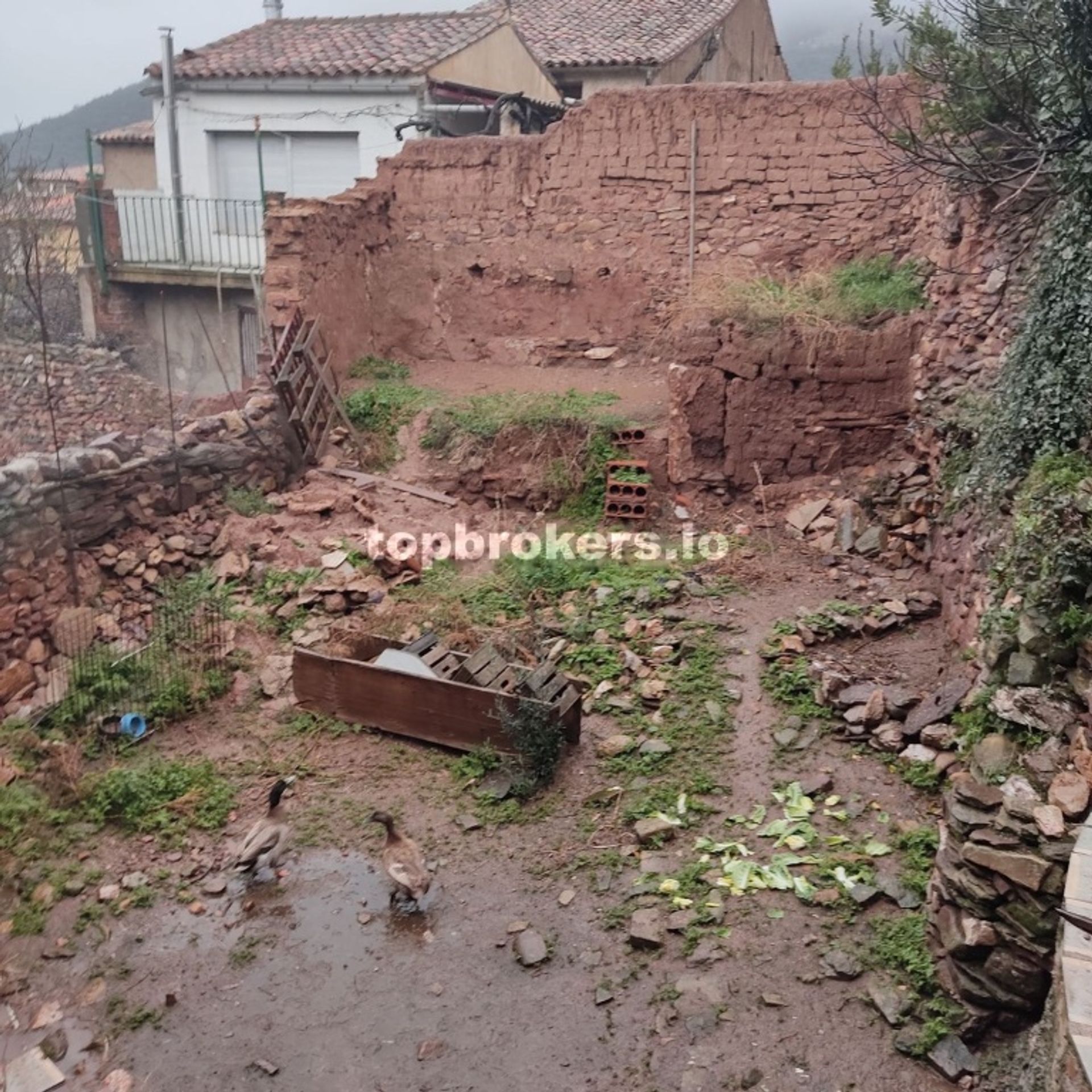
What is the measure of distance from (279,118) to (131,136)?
4.42 meters

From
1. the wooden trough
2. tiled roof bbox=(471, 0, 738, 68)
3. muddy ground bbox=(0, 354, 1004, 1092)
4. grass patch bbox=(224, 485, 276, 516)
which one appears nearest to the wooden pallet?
grass patch bbox=(224, 485, 276, 516)

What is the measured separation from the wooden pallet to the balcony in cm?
660

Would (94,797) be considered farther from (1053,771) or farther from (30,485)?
(1053,771)

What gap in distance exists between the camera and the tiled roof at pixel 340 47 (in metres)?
16.6

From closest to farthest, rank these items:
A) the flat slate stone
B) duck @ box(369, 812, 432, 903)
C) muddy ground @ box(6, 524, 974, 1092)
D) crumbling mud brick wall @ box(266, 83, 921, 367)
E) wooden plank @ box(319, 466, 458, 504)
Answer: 1. muddy ground @ box(6, 524, 974, 1092)
2. duck @ box(369, 812, 432, 903)
3. the flat slate stone
4. wooden plank @ box(319, 466, 458, 504)
5. crumbling mud brick wall @ box(266, 83, 921, 367)

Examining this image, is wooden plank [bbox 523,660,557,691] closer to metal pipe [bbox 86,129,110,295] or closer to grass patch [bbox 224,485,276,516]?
grass patch [bbox 224,485,276,516]

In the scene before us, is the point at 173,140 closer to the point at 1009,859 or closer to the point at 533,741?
the point at 533,741

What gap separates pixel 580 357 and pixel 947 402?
5094 mm

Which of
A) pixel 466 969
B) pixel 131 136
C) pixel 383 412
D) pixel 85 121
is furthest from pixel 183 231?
pixel 85 121

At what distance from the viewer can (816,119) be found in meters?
11.2

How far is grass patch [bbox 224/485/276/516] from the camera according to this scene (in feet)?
33.1

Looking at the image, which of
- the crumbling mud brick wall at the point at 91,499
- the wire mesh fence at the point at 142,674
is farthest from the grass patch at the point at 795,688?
the crumbling mud brick wall at the point at 91,499

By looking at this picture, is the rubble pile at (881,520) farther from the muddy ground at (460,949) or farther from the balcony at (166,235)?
the balcony at (166,235)

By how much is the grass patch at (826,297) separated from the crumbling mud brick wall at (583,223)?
711 millimetres
